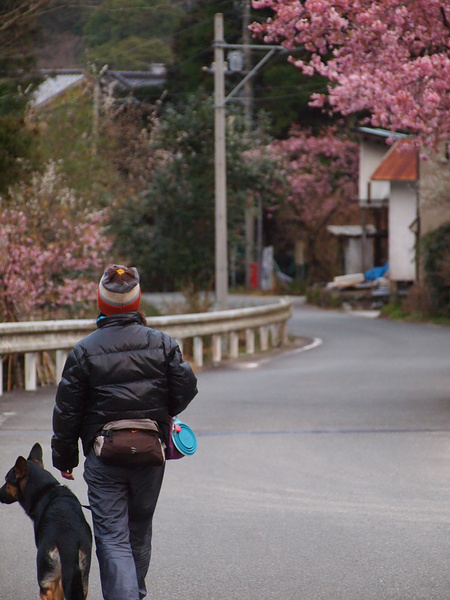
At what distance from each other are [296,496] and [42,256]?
8.90 m

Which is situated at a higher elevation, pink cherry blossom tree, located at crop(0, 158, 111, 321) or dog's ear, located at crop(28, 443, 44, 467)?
pink cherry blossom tree, located at crop(0, 158, 111, 321)

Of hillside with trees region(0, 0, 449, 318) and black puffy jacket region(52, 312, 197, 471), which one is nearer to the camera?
black puffy jacket region(52, 312, 197, 471)

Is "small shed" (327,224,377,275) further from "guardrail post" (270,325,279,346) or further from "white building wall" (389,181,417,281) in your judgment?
"guardrail post" (270,325,279,346)

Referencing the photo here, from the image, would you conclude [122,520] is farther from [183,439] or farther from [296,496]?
[296,496]

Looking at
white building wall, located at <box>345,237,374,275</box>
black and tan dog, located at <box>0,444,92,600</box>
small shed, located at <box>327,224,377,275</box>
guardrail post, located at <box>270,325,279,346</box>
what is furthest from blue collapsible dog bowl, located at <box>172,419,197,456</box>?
white building wall, located at <box>345,237,374,275</box>

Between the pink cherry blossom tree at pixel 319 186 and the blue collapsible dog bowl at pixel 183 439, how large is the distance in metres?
44.6

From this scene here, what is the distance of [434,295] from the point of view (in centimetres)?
3014

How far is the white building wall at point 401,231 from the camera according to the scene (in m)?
36.0

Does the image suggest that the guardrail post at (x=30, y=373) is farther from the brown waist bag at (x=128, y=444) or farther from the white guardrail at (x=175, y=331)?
the brown waist bag at (x=128, y=444)

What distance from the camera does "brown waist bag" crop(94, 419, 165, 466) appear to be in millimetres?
4426

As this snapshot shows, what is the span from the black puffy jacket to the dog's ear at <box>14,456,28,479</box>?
0.21 m

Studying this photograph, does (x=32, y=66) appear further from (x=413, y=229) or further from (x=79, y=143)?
(x=413, y=229)

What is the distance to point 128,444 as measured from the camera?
14.5 ft

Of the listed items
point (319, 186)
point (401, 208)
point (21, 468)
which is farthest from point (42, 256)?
point (319, 186)
